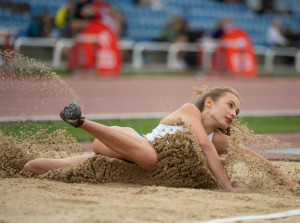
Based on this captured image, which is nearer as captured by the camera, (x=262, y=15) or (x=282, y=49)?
(x=282, y=49)

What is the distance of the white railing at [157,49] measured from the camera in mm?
17438

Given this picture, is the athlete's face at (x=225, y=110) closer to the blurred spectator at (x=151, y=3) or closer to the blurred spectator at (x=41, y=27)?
the blurred spectator at (x=41, y=27)

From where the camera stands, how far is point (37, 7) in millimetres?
19969

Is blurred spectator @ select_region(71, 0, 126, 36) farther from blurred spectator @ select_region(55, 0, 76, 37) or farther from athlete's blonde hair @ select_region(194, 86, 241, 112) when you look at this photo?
athlete's blonde hair @ select_region(194, 86, 241, 112)

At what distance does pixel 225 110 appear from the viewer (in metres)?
5.35

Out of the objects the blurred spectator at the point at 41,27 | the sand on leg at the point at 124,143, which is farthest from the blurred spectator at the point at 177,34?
the sand on leg at the point at 124,143

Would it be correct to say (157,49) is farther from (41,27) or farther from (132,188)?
(132,188)

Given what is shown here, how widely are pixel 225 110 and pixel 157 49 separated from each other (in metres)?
14.8

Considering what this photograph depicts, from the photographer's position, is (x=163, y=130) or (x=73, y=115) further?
(x=163, y=130)

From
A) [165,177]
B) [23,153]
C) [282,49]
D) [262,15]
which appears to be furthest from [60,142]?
[262,15]

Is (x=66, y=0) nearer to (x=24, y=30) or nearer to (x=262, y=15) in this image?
(x=24, y=30)

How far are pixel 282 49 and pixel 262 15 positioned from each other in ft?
16.4

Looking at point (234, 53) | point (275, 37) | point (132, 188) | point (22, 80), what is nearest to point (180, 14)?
point (275, 37)

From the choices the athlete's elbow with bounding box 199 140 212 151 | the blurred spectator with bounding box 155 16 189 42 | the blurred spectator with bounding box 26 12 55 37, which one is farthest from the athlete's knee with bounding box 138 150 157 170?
the blurred spectator with bounding box 155 16 189 42
